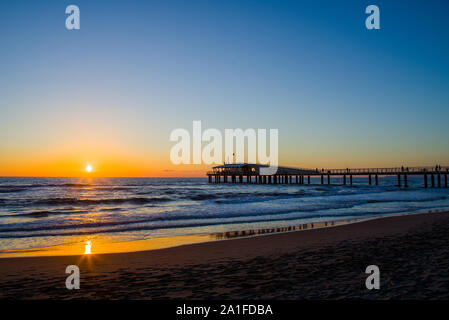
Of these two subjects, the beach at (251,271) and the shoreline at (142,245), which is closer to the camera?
the beach at (251,271)

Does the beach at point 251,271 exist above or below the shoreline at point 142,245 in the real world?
above

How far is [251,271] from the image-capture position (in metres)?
6.54

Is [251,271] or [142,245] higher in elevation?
[251,271]

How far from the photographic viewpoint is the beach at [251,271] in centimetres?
518

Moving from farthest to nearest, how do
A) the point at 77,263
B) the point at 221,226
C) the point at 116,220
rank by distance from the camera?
the point at 116,220, the point at 221,226, the point at 77,263

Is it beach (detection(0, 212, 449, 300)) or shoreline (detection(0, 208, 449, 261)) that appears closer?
beach (detection(0, 212, 449, 300))

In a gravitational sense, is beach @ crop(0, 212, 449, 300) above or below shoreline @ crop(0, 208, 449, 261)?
above

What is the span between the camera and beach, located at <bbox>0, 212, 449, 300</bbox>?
5.18m

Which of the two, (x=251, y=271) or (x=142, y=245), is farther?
(x=142, y=245)
